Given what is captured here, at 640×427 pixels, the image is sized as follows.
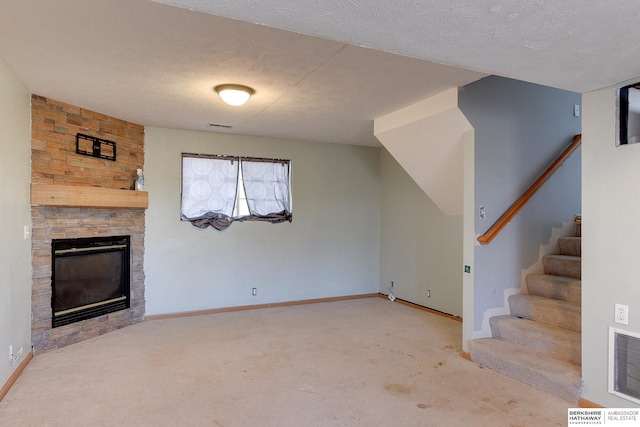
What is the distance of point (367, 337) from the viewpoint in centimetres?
437

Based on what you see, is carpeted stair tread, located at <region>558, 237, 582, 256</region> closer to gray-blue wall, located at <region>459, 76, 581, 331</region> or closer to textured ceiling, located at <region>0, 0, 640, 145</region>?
gray-blue wall, located at <region>459, 76, 581, 331</region>

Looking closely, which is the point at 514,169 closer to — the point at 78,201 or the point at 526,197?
the point at 526,197

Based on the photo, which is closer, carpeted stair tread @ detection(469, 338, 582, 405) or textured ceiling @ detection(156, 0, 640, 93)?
textured ceiling @ detection(156, 0, 640, 93)

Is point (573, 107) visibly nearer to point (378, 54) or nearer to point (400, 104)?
point (400, 104)

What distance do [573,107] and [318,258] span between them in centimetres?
388

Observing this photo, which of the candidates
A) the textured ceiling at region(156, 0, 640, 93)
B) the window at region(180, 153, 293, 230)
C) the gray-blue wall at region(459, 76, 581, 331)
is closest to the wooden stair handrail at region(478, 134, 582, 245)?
the gray-blue wall at region(459, 76, 581, 331)

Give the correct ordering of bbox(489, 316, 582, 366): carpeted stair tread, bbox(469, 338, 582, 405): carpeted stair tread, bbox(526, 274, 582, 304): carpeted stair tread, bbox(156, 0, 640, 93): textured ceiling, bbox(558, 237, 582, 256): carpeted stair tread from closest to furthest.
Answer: bbox(156, 0, 640, 93): textured ceiling
bbox(469, 338, 582, 405): carpeted stair tread
bbox(489, 316, 582, 366): carpeted stair tread
bbox(526, 274, 582, 304): carpeted stair tread
bbox(558, 237, 582, 256): carpeted stair tread

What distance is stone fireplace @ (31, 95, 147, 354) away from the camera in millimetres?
3812

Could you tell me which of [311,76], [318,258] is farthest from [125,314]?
[311,76]

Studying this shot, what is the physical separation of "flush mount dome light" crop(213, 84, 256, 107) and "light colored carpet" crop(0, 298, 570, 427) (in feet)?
7.85

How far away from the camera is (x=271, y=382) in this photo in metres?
3.18

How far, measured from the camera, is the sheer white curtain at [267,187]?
570 centimetres

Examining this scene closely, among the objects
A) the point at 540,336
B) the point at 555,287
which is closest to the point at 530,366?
the point at 540,336

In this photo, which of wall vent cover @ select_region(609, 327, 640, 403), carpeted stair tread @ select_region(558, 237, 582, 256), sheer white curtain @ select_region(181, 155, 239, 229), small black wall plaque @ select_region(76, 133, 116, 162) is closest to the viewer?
wall vent cover @ select_region(609, 327, 640, 403)
